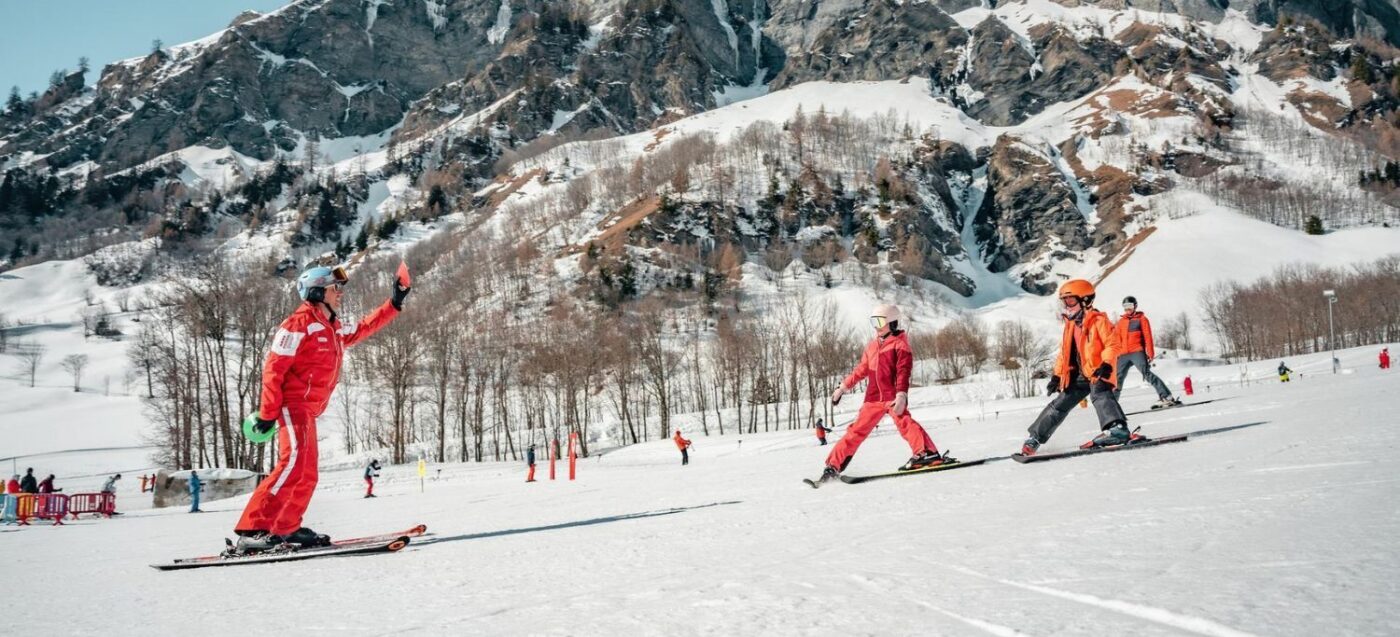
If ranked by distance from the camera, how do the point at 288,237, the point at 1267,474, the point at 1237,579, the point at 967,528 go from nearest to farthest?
the point at 1237,579 → the point at 967,528 → the point at 1267,474 → the point at 288,237

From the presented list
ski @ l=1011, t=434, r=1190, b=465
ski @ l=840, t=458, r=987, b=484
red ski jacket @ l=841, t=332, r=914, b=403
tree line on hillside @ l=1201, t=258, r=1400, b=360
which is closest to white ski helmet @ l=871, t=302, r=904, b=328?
red ski jacket @ l=841, t=332, r=914, b=403

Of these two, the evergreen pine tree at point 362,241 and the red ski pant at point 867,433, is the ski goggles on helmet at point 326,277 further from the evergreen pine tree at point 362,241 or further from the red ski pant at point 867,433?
the evergreen pine tree at point 362,241

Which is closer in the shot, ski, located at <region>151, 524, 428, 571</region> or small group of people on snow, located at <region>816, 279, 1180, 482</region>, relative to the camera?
ski, located at <region>151, 524, 428, 571</region>

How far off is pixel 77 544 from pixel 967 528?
9068 millimetres

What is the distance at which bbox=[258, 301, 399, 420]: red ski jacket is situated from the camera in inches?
207

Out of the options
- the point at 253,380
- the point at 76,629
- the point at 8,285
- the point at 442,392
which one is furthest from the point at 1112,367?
the point at 8,285

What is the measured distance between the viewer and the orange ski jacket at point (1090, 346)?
7270mm

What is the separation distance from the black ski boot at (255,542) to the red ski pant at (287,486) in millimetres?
38

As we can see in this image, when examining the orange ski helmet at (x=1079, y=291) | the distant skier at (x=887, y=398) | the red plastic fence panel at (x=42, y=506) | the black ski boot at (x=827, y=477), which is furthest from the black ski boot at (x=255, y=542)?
the red plastic fence panel at (x=42, y=506)

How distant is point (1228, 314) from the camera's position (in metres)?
76.9

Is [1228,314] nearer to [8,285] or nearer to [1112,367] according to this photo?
[1112,367]

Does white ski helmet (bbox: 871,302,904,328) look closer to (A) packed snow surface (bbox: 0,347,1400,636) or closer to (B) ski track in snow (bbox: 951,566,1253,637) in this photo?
(A) packed snow surface (bbox: 0,347,1400,636)

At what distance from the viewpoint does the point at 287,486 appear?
5312 millimetres

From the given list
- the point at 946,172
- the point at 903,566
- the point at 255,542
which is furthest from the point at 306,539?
the point at 946,172
